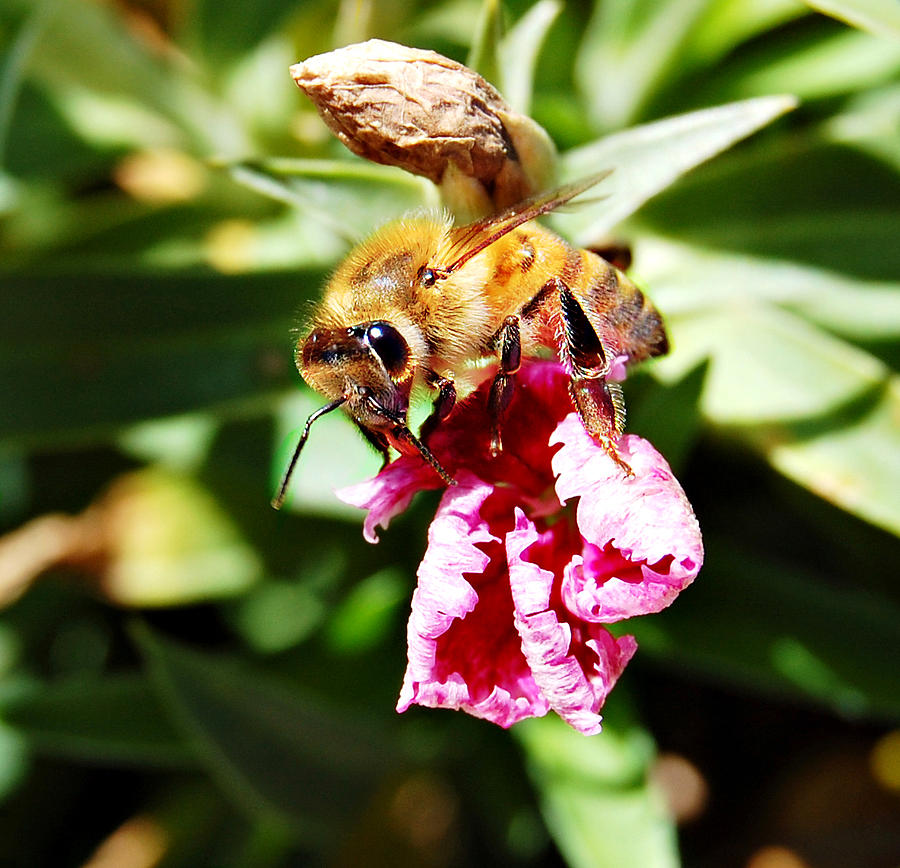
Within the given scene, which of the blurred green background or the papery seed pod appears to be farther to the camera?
the blurred green background

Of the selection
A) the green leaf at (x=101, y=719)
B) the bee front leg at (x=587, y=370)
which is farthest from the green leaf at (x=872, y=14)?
the green leaf at (x=101, y=719)

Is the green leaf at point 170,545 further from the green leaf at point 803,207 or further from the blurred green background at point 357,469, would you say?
the green leaf at point 803,207

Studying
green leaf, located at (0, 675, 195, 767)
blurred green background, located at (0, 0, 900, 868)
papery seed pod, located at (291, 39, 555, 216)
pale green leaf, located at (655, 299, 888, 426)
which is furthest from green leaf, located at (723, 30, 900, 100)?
green leaf, located at (0, 675, 195, 767)

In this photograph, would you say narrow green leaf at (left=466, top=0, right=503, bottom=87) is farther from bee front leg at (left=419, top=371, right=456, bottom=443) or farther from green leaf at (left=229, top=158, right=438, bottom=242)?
bee front leg at (left=419, top=371, right=456, bottom=443)

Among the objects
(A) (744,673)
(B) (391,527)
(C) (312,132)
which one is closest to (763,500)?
(A) (744,673)

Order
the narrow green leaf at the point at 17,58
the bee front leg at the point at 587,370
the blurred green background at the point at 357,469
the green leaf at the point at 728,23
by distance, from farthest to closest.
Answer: the green leaf at the point at 728,23, the blurred green background at the point at 357,469, the narrow green leaf at the point at 17,58, the bee front leg at the point at 587,370

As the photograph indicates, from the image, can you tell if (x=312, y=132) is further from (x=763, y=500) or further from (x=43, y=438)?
(x=763, y=500)

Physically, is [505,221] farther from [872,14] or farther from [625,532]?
[872,14]
